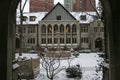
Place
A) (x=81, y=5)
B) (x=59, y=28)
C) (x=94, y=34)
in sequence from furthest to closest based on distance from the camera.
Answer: (x=59, y=28) < (x=94, y=34) < (x=81, y=5)

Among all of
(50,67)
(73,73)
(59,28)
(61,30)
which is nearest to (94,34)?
(61,30)

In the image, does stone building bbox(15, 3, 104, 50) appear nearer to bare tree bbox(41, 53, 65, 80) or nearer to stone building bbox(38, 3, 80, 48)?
stone building bbox(38, 3, 80, 48)

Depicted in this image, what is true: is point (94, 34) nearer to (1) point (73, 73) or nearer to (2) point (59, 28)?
(2) point (59, 28)

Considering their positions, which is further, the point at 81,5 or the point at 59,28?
the point at 59,28

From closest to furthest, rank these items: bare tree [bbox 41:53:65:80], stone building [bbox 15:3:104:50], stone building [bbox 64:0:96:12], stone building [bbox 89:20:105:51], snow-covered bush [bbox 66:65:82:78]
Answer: bare tree [bbox 41:53:65:80] → snow-covered bush [bbox 66:65:82:78] → stone building [bbox 64:0:96:12] → stone building [bbox 89:20:105:51] → stone building [bbox 15:3:104:50]

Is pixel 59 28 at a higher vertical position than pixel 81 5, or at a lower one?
lower

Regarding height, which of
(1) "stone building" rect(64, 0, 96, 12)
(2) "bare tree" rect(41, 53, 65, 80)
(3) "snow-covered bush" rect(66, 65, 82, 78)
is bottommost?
(3) "snow-covered bush" rect(66, 65, 82, 78)

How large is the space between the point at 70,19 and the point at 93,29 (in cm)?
660

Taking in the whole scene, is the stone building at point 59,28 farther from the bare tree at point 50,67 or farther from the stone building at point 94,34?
the bare tree at point 50,67

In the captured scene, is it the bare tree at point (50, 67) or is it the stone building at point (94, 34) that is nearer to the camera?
the bare tree at point (50, 67)

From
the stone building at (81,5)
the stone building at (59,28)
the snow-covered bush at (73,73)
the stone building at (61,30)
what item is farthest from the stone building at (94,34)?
the snow-covered bush at (73,73)

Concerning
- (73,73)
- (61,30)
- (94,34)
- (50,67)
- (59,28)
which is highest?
(59,28)

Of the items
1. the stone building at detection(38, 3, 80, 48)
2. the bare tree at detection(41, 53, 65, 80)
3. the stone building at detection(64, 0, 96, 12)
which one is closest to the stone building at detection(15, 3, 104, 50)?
the stone building at detection(38, 3, 80, 48)

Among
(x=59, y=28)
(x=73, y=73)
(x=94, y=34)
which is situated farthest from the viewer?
(x=59, y=28)
